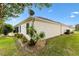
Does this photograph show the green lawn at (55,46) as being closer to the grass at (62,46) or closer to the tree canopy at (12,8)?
the grass at (62,46)

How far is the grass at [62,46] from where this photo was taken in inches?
67.1

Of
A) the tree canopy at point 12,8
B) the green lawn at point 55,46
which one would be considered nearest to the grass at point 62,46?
the green lawn at point 55,46

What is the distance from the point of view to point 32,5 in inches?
68.5

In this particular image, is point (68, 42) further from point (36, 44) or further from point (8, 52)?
point (8, 52)

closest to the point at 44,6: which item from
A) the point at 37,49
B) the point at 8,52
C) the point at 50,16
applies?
the point at 50,16

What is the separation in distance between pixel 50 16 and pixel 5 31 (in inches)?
16.8

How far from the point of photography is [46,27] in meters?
1.75

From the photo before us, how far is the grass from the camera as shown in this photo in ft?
5.59

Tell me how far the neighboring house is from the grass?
0.18ft

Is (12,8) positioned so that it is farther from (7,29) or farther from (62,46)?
(62,46)

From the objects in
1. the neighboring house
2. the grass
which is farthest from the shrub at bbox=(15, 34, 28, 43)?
the grass

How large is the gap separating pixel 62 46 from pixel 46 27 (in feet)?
0.72

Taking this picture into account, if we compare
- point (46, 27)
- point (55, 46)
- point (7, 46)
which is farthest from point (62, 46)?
point (7, 46)

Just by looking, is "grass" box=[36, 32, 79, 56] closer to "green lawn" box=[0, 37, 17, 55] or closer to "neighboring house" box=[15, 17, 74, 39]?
"neighboring house" box=[15, 17, 74, 39]
